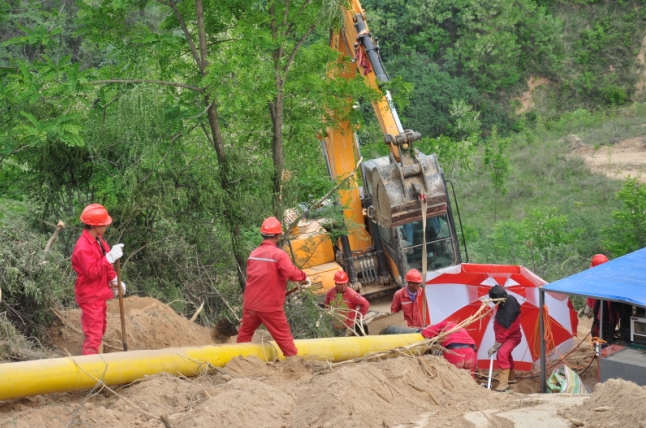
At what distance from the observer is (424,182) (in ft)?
39.4

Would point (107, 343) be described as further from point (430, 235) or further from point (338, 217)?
point (430, 235)

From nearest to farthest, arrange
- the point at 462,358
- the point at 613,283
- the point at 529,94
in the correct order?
the point at 462,358 < the point at 613,283 < the point at 529,94

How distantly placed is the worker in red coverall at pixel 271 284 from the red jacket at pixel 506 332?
3.58m

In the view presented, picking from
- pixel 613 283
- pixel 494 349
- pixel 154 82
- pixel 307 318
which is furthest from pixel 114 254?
pixel 613 283

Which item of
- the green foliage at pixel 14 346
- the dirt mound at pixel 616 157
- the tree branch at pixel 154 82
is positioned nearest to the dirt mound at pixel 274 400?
the green foliage at pixel 14 346

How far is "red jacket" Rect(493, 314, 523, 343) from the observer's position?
10573 millimetres

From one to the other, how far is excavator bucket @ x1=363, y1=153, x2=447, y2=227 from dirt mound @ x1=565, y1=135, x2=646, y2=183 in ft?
50.4

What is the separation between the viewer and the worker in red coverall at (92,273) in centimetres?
767

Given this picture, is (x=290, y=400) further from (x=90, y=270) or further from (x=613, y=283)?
(x=613, y=283)

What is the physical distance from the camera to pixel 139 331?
8922 millimetres

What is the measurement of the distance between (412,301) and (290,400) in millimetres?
4737

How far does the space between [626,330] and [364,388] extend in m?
5.04

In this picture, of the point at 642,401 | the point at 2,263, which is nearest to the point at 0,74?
the point at 2,263

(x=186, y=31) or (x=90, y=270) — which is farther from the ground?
(x=186, y=31)
